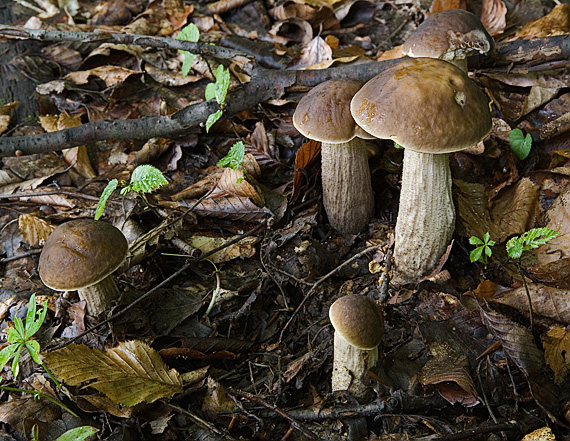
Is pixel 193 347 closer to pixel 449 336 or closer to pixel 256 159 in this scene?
pixel 449 336

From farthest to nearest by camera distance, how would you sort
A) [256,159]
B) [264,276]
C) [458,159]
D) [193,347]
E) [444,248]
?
1. [256,159]
2. [458,159]
3. [264,276]
4. [444,248]
5. [193,347]

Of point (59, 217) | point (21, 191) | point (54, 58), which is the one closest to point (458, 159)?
point (59, 217)

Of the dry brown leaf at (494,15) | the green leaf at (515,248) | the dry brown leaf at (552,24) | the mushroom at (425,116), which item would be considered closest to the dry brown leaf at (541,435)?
the green leaf at (515,248)

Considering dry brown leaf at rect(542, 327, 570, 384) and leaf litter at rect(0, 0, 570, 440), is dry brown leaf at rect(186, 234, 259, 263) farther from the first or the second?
dry brown leaf at rect(542, 327, 570, 384)

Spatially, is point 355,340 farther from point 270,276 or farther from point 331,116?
point 331,116

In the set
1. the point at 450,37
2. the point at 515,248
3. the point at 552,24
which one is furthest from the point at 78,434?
the point at 552,24
